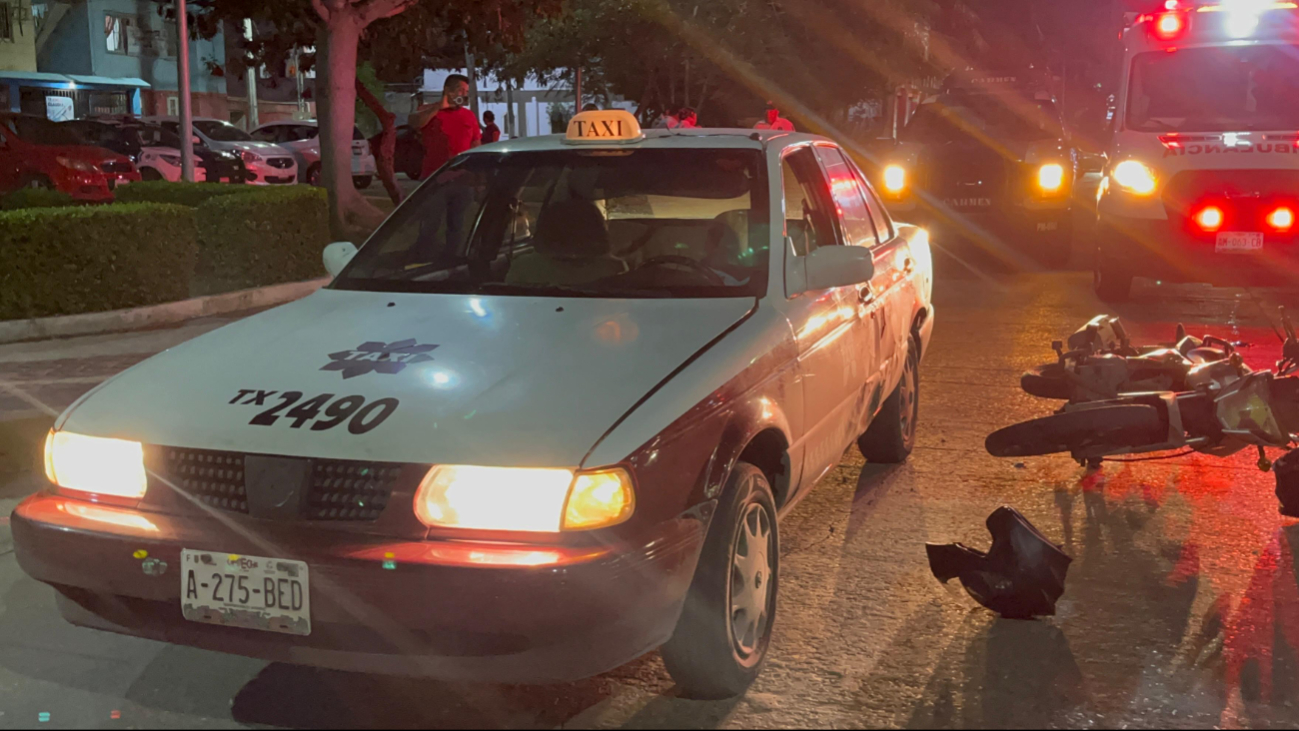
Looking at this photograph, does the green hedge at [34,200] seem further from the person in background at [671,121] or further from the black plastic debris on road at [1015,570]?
the black plastic debris on road at [1015,570]

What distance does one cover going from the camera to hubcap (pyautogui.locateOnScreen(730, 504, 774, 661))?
3646mm

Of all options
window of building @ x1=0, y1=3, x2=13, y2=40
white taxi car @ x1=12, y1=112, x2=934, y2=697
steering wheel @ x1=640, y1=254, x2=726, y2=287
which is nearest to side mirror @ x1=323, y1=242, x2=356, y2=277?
white taxi car @ x1=12, y1=112, x2=934, y2=697

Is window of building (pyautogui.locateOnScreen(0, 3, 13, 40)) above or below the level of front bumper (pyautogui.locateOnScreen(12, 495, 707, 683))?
above

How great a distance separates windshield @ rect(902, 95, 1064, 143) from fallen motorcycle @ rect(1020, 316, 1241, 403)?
30.2 feet

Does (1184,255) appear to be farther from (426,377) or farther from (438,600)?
(438,600)

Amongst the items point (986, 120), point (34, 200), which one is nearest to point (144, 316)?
point (34, 200)

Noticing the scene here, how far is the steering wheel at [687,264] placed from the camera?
14.5ft

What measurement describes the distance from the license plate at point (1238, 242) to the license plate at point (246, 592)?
954 centimetres

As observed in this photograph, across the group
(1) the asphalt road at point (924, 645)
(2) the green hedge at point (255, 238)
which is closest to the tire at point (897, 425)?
(1) the asphalt road at point (924, 645)

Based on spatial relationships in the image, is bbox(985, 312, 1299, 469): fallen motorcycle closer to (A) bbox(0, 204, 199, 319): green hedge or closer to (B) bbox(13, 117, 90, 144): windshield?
(A) bbox(0, 204, 199, 319): green hedge

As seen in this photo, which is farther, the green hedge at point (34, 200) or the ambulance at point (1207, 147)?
the green hedge at point (34, 200)

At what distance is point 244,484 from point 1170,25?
32.7 ft

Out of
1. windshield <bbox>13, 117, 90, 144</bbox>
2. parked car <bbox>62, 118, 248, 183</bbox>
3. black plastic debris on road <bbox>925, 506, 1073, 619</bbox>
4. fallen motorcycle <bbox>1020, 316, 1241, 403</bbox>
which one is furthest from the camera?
parked car <bbox>62, 118, 248, 183</bbox>

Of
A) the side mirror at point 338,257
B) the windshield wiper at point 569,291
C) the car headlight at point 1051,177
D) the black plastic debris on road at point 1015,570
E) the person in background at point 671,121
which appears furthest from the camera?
the person in background at point 671,121
